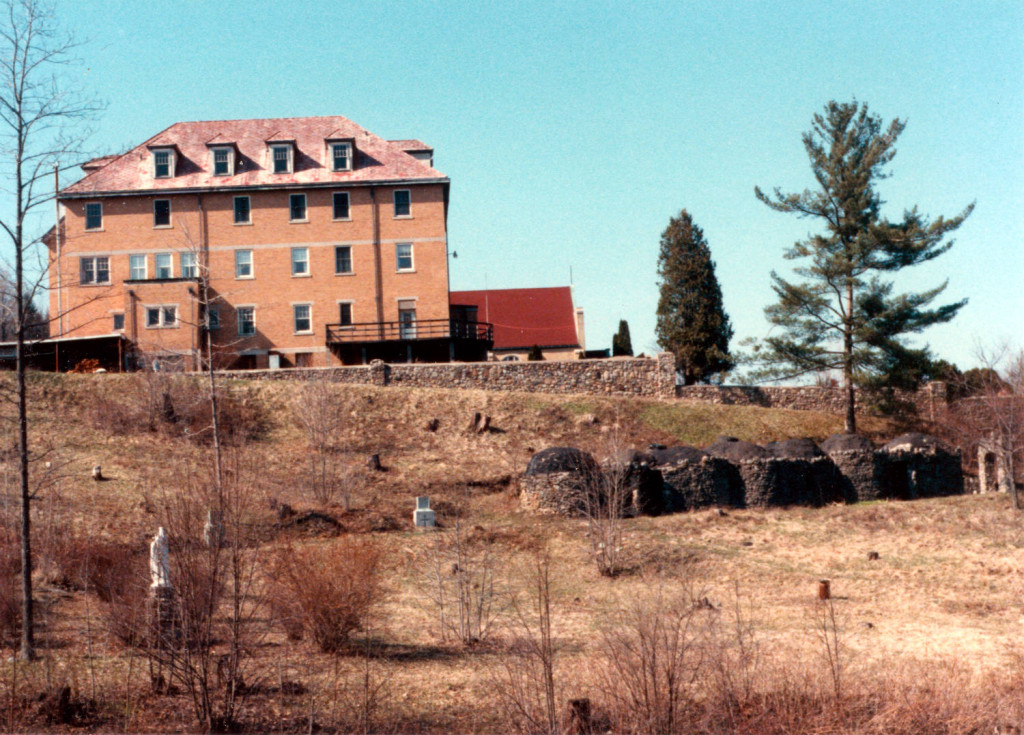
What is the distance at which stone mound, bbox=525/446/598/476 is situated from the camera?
28922 millimetres

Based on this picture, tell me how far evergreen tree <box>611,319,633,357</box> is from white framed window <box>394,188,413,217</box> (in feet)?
66.3

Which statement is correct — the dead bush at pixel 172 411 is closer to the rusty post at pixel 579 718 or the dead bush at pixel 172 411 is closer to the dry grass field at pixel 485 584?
the dry grass field at pixel 485 584

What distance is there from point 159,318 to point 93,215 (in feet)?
21.5

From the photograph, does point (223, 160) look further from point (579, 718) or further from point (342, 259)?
point (579, 718)

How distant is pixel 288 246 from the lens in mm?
47844

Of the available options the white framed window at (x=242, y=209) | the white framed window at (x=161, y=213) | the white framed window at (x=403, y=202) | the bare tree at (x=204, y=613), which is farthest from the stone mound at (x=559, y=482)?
the white framed window at (x=161, y=213)

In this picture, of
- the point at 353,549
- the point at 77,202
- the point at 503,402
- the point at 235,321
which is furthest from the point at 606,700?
the point at 77,202

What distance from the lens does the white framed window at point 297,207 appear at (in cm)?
4803

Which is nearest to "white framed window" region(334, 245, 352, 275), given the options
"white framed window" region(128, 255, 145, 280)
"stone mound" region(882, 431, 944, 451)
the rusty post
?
"white framed window" region(128, 255, 145, 280)

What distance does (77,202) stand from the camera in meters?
47.3

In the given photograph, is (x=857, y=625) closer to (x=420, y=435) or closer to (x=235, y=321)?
(x=420, y=435)

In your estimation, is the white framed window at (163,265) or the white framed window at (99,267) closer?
the white framed window at (99,267)

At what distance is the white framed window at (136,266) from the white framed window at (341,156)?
9.58 meters

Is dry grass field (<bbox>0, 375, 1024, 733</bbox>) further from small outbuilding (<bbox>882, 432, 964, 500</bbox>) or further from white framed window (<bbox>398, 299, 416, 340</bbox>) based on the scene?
white framed window (<bbox>398, 299, 416, 340</bbox>)
